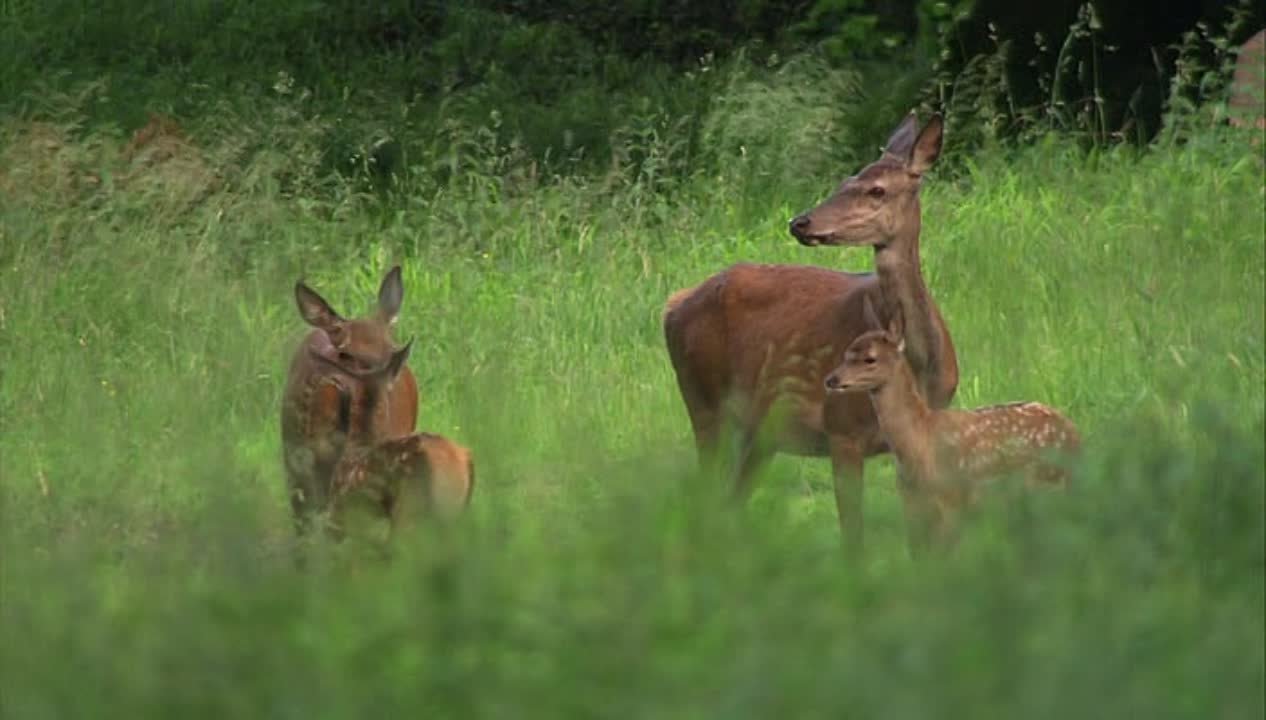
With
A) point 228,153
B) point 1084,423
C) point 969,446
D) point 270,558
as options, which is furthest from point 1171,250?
point 270,558

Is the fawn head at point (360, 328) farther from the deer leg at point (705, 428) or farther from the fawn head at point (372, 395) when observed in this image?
the deer leg at point (705, 428)

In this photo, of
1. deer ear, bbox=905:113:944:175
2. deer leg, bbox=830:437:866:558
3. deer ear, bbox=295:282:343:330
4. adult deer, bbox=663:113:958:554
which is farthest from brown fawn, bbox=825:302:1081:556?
deer ear, bbox=295:282:343:330

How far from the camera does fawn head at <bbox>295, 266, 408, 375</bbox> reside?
8.60 m

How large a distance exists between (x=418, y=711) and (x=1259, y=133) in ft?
23.6

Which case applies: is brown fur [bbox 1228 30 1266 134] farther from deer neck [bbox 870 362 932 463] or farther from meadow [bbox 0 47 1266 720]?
deer neck [bbox 870 362 932 463]

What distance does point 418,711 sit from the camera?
209 inches

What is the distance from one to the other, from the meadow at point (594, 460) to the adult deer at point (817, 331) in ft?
0.88

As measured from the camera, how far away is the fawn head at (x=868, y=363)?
856 centimetres

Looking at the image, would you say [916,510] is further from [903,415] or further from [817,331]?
[817,331]

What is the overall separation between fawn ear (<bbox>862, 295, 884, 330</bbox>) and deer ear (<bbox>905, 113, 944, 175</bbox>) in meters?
0.47

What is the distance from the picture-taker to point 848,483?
8.86 metres

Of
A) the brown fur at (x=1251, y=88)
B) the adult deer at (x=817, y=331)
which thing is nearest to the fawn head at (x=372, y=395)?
the adult deer at (x=817, y=331)

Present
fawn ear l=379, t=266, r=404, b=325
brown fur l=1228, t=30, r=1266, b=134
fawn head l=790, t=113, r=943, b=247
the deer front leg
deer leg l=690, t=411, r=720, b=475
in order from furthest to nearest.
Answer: brown fur l=1228, t=30, r=1266, b=134, deer leg l=690, t=411, r=720, b=475, fawn head l=790, t=113, r=943, b=247, fawn ear l=379, t=266, r=404, b=325, the deer front leg

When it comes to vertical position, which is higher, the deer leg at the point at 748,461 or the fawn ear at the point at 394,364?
the fawn ear at the point at 394,364
